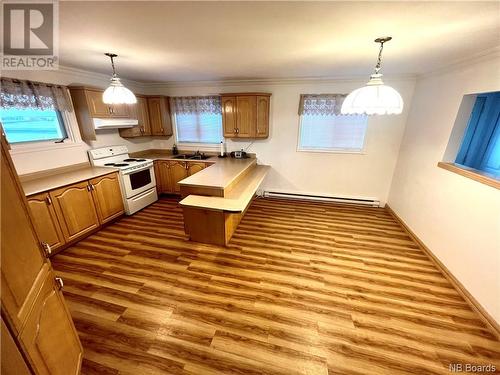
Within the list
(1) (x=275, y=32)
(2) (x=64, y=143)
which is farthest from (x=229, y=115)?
(2) (x=64, y=143)

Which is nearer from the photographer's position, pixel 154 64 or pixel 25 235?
pixel 25 235

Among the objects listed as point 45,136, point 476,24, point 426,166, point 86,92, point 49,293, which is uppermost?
point 476,24

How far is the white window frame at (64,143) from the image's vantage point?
2.49 meters

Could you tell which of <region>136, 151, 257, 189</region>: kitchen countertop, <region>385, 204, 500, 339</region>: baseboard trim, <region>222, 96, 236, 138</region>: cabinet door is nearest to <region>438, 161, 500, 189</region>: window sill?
<region>385, 204, 500, 339</region>: baseboard trim

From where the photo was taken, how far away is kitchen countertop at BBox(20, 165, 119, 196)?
2.33 metres

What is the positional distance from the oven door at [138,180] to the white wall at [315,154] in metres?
1.66

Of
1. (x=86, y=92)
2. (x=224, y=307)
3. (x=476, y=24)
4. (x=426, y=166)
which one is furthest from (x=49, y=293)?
(x=426, y=166)

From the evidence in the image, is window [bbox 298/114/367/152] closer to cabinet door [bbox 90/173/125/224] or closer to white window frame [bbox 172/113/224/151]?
white window frame [bbox 172/113/224/151]

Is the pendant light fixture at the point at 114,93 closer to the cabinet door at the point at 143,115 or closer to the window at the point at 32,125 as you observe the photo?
the window at the point at 32,125

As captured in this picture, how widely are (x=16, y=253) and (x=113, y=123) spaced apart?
10.1ft

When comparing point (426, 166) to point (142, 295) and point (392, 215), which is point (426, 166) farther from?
point (142, 295)

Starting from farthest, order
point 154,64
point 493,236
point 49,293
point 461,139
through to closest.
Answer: point 154,64
point 461,139
point 493,236
point 49,293

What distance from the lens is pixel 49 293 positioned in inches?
43.3

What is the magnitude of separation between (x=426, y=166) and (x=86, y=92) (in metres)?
4.91
